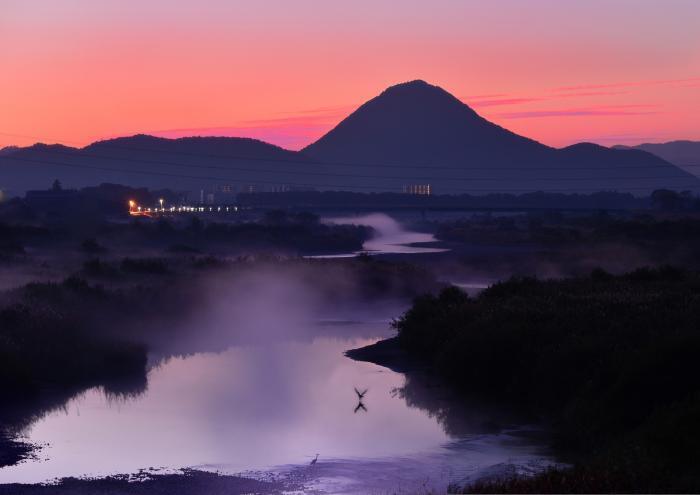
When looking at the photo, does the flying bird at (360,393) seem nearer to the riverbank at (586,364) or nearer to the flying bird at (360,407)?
the flying bird at (360,407)

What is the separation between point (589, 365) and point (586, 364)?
25 centimetres

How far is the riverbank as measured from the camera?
21.3m

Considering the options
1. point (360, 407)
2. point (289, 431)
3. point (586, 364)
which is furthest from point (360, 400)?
point (586, 364)

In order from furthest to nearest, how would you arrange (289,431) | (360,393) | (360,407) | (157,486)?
1. (360,393)
2. (360,407)
3. (289,431)
4. (157,486)

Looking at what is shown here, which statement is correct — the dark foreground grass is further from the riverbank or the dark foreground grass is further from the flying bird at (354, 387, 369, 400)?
the flying bird at (354, 387, 369, 400)

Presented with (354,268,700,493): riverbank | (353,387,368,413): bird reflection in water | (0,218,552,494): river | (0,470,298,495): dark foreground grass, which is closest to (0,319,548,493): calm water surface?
(0,218,552,494): river

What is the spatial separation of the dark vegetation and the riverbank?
0.04 metres

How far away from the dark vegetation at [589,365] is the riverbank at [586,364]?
41 millimetres

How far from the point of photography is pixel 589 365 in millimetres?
33844

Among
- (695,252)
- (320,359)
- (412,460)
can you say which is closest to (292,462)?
(412,460)

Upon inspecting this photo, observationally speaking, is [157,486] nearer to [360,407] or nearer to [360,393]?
[360,407]

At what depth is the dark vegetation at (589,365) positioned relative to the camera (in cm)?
2119

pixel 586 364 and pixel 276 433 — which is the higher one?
pixel 586 364

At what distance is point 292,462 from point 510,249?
99.7 metres
